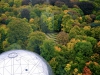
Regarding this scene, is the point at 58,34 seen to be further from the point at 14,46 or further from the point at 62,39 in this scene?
the point at 14,46

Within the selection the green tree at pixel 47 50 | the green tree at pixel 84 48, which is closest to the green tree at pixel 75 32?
the green tree at pixel 84 48

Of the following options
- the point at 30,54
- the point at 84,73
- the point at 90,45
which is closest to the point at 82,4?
the point at 90,45

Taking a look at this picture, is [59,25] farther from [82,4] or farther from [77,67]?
[77,67]

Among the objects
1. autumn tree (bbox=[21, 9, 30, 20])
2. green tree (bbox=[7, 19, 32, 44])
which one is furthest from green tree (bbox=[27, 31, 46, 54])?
autumn tree (bbox=[21, 9, 30, 20])

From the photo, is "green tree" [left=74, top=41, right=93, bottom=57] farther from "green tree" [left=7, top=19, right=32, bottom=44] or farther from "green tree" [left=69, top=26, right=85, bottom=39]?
"green tree" [left=7, top=19, right=32, bottom=44]

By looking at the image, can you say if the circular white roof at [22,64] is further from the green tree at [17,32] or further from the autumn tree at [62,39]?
the autumn tree at [62,39]

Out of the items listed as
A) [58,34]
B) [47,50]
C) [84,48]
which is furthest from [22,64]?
[58,34]
